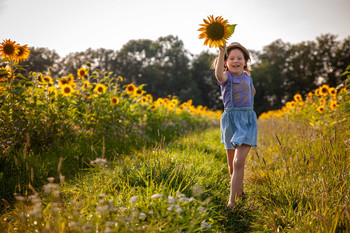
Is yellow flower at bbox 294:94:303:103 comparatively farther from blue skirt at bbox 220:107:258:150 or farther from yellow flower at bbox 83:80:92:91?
yellow flower at bbox 83:80:92:91

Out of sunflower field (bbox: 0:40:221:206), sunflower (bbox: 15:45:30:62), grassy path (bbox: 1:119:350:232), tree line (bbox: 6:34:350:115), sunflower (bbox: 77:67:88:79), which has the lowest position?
grassy path (bbox: 1:119:350:232)

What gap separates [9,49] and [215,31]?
9.97ft

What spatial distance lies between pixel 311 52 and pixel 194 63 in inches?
637

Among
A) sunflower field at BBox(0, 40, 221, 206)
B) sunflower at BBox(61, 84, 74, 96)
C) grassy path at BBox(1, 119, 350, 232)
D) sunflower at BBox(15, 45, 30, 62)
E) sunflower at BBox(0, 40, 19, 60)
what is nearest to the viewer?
grassy path at BBox(1, 119, 350, 232)

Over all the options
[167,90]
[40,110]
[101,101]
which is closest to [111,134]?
[101,101]

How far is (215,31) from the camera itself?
2475mm

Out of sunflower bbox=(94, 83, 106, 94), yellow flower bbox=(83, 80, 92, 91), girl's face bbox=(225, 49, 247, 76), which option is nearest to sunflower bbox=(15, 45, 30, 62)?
yellow flower bbox=(83, 80, 92, 91)

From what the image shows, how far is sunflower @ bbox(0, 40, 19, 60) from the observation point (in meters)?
3.60

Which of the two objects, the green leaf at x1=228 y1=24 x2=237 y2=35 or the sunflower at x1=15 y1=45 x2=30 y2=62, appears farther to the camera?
the sunflower at x1=15 y1=45 x2=30 y2=62

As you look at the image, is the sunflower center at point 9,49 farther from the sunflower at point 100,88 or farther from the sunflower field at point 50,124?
the sunflower at point 100,88

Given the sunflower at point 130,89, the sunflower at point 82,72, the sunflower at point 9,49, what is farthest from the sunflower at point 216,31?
the sunflower at point 130,89

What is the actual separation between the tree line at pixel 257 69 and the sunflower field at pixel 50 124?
2461cm

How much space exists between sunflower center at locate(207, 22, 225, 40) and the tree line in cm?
2731

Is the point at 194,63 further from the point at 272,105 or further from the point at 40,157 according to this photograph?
the point at 40,157
